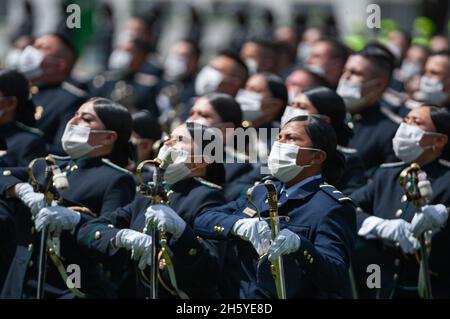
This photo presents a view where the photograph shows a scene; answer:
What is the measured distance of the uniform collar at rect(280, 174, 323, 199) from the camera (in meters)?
6.96

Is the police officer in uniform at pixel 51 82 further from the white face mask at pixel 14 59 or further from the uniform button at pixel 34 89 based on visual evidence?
the white face mask at pixel 14 59

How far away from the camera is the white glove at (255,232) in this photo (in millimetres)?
6586

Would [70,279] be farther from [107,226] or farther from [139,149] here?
[139,149]

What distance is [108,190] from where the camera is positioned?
779 cm

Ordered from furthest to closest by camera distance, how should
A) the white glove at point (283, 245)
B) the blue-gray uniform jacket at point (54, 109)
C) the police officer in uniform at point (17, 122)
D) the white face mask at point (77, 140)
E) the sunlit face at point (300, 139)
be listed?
1. the blue-gray uniform jacket at point (54, 109)
2. the police officer in uniform at point (17, 122)
3. the white face mask at point (77, 140)
4. the sunlit face at point (300, 139)
5. the white glove at point (283, 245)

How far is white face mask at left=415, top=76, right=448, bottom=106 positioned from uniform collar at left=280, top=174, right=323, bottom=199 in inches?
147

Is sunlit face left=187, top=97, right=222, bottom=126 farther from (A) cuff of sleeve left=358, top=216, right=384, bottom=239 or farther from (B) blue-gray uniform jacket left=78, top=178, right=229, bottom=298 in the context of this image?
(A) cuff of sleeve left=358, top=216, right=384, bottom=239

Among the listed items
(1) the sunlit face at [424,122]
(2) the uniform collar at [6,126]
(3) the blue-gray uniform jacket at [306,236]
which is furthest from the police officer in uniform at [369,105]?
(2) the uniform collar at [6,126]

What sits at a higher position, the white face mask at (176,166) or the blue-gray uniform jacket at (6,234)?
the white face mask at (176,166)

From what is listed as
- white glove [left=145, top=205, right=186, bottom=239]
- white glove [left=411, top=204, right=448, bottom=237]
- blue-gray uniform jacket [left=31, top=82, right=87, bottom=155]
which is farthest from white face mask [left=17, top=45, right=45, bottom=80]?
white glove [left=411, top=204, right=448, bottom=237]

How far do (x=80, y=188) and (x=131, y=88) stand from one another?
6.52 m

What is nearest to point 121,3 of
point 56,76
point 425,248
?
point 56,76

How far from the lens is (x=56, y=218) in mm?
7184

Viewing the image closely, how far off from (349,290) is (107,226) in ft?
5.83
